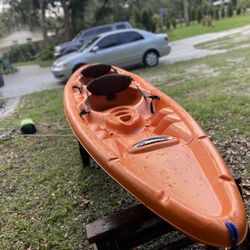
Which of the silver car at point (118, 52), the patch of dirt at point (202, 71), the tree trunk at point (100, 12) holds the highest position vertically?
the tree trunk at point (100, 12)

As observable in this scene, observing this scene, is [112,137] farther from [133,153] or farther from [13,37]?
[13,37]

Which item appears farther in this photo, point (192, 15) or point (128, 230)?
point (192, 15)

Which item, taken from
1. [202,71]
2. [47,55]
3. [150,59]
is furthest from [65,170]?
[47,55]

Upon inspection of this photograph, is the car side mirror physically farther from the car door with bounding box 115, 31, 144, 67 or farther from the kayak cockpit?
the kayak cockpit

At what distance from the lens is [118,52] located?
12.4 m

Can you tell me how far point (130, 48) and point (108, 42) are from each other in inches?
32.6

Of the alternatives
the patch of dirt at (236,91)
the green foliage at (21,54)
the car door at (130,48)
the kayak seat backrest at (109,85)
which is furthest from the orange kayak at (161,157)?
the green foliage at (21,54)

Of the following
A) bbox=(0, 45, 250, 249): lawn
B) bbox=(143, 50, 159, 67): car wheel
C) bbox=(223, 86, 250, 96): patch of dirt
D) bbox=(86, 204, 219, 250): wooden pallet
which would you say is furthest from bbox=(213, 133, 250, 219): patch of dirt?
bbox=(143, 50, 159, 67): car wheel

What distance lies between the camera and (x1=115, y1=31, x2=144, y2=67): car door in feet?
40.8

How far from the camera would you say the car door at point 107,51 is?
39.5 ft

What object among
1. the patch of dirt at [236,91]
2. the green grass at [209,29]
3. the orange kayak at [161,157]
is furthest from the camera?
the green grass at [209,29]

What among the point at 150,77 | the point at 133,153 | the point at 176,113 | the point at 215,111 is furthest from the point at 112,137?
the point at 150,77

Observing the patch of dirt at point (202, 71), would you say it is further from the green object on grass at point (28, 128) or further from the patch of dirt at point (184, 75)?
the green object on grass at point (28, 128)

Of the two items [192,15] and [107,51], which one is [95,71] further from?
[192,15]
